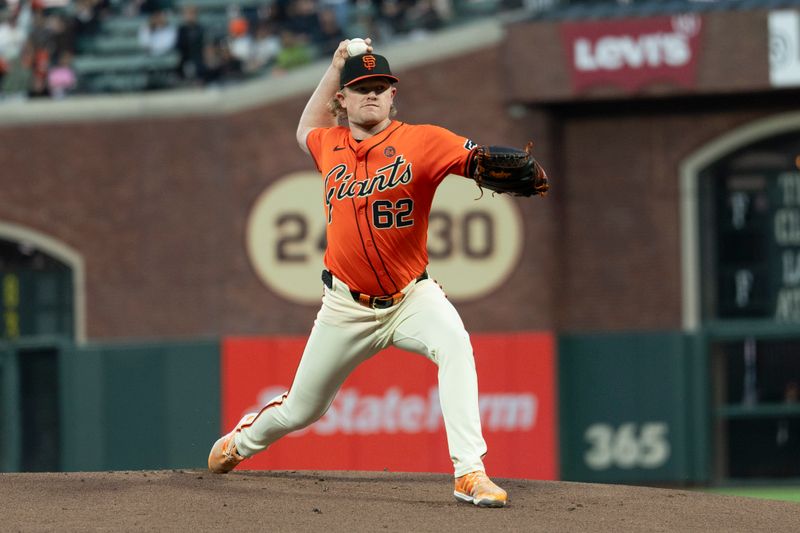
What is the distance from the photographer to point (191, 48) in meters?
16.9

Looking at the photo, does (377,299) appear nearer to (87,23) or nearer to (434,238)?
(434,238)

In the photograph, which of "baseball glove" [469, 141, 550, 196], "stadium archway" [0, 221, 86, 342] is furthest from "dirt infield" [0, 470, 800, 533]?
"stadium archway" [0, 221, 86, 342]

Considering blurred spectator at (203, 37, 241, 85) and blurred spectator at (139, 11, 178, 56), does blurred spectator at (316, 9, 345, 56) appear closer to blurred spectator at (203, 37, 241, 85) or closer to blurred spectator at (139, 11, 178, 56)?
blurred spectator at (203, 37, 241, 85)

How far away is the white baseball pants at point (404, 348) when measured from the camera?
7.32 m

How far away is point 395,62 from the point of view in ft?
52.9

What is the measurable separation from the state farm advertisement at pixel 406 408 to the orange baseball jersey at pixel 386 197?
8.45 metres

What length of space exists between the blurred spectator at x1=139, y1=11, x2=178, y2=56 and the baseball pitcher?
32.0ft

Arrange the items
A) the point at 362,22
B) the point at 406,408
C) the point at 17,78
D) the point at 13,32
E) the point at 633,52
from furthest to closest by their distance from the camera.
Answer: the point at 13,32 < the point at 17,78 < the point at 362,22 < the point at 406,408 < the point at 633,52

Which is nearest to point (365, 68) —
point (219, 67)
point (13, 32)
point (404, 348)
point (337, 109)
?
point (337, 109)

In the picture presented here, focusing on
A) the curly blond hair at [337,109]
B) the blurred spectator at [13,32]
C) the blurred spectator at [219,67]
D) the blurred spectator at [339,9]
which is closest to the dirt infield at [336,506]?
the curly blond hair at [337,109]

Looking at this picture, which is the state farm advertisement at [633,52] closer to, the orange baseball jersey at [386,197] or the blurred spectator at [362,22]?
the blurred spectator at [362,22]

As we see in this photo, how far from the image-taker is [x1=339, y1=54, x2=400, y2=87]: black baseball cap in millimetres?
7422

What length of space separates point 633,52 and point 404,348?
354 inches

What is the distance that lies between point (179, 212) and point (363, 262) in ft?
30.8
